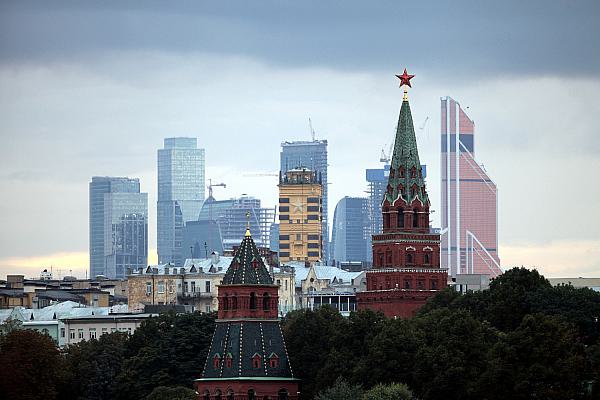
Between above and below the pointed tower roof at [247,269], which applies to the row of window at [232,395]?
below

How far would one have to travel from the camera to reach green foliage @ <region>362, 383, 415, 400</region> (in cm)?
16412

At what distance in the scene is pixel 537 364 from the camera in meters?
161

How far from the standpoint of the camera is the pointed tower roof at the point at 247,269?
596ft

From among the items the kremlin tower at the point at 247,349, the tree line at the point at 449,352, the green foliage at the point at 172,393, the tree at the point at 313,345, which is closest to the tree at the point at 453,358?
the tree line at the point at 449,352

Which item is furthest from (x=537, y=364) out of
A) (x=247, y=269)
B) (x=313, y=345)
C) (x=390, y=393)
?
(x=247, y=269)

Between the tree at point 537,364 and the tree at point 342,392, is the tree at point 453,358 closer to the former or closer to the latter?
the tree at point 537,364

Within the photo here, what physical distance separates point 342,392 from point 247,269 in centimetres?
1798

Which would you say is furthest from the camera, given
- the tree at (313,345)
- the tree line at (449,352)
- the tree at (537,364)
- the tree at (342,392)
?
the tree at (313,345)

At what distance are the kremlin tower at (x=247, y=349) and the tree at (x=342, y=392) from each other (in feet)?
27.7

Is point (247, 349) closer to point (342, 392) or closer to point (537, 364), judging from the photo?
point (342, 392)

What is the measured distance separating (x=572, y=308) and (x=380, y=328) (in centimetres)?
1585

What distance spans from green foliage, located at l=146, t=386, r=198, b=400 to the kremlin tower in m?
4.59

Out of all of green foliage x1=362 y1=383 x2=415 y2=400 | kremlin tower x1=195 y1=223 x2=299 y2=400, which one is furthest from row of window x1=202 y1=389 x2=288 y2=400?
green foliage x1=362 y1=383 x2=415 y2=400

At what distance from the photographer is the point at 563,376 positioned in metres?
160
